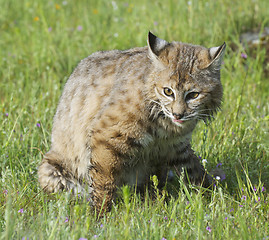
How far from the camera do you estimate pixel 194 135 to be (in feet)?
17.1

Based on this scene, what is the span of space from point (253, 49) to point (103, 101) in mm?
3693

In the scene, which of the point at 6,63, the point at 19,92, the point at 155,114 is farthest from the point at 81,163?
the point at 6,63

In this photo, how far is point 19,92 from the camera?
601 cm

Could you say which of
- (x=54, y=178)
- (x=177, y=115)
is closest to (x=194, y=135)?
(x=177, y=115)

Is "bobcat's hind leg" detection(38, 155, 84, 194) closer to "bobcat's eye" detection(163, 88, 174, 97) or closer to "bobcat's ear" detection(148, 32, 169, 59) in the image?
"bobcat's eye" detection(163, 88, 174, 97)

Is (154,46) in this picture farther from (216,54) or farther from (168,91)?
(216,54)

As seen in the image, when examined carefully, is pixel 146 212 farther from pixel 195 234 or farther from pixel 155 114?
pixel 155 114

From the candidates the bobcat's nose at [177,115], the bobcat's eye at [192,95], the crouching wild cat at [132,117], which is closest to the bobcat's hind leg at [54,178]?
the crouching wild cat at [132,117]

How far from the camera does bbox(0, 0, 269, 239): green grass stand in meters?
3.22

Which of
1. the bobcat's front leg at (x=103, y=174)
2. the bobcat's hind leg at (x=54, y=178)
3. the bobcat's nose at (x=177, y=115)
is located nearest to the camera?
the bobcat's nose at (x=177, y=115)

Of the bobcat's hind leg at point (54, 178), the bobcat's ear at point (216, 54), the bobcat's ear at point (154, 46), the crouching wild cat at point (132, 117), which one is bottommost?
the bobcat's hind leg at point (54, 178)

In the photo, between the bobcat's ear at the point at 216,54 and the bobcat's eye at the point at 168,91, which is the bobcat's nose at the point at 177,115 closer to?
the bobcat's eye at the point at 168,91

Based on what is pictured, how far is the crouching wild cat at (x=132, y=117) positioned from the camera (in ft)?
12.3

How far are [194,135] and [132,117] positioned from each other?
5.42 ft
